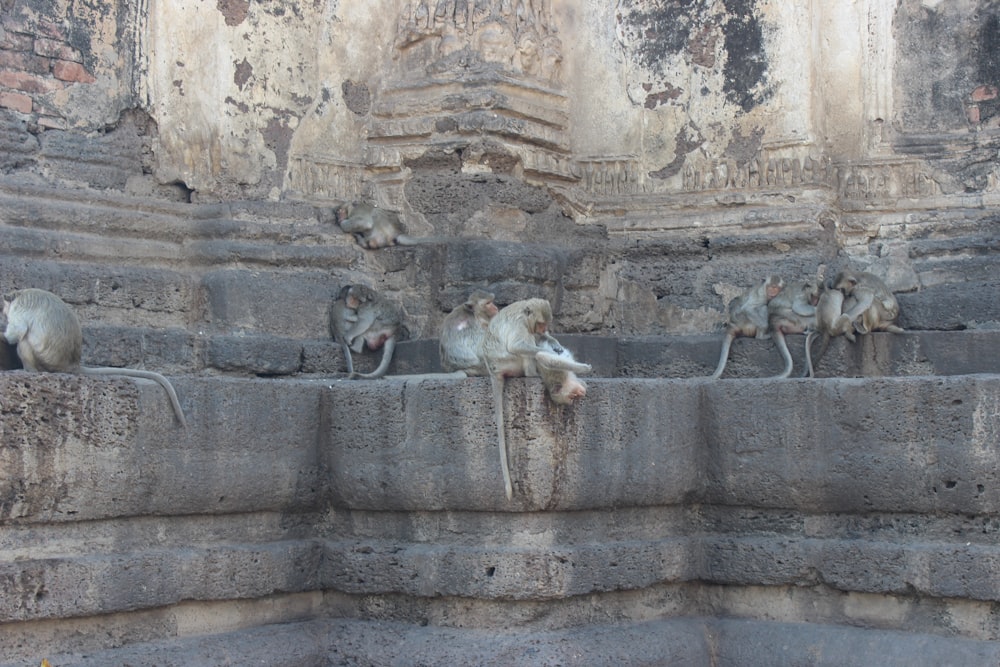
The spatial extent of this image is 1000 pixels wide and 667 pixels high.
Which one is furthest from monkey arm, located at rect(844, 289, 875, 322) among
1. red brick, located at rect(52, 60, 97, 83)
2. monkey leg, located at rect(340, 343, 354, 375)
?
red brick, located at rect(52, 60, 97, 83)

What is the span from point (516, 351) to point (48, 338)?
81.1 inches

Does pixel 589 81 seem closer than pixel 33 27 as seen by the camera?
No

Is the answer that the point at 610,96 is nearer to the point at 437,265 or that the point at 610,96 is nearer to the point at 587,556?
the point at 437,265

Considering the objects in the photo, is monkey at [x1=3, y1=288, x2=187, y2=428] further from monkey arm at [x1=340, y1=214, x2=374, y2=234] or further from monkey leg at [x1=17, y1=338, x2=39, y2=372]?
monkey arm at [x1=340, y1=214, x2=374, y2=234]

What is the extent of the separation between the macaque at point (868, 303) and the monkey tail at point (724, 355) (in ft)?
2.14

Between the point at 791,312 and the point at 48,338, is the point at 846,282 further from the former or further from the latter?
the point at 48,338

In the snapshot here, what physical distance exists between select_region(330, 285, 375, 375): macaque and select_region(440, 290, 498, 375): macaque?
674mm

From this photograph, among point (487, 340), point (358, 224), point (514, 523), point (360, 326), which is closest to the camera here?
point (514, 523)

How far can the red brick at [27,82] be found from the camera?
23.8 ft

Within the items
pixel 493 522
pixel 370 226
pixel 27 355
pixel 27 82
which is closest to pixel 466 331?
pixel 370 226

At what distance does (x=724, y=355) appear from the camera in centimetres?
756

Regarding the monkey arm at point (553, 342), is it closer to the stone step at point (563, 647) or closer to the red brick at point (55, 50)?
the stone step at point (563, 647)

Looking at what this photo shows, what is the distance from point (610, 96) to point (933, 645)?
4206 millimetres

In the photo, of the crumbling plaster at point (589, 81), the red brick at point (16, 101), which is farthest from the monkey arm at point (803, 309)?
the red brick at point (16, 101)
